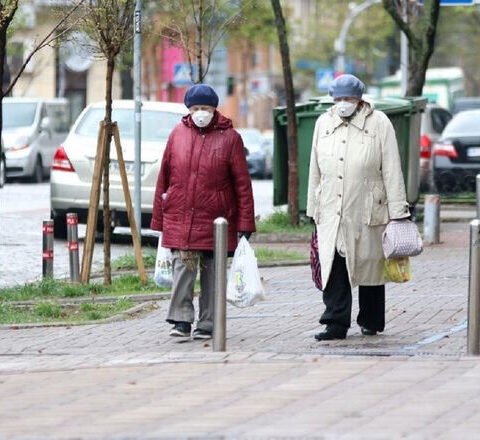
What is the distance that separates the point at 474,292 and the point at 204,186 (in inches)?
81.5

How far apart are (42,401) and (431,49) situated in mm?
15439

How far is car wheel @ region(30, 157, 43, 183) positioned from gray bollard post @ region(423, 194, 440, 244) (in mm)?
19256

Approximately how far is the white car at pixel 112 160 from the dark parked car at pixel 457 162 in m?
6.19

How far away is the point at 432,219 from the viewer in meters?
18.7

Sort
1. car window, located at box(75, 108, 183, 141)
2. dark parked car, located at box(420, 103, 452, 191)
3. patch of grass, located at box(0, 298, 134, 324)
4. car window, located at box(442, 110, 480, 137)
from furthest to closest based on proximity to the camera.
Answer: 1. dark parked car, located at box(420, 103, 452, 191)
2. car window, located at box(442, 110, 480, 137)
3. car window, located at box(75, 108, 183, 141)
4. patch of grass, located at box(0, 298, 134, 324)

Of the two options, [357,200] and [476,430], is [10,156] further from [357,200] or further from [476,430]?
[476,430]

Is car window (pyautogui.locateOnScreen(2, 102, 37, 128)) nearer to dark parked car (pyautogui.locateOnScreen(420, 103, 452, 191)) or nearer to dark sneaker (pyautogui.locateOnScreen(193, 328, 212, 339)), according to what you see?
dark parked car (pyautogui.locateOnScreen(420, 103, 452, 191))

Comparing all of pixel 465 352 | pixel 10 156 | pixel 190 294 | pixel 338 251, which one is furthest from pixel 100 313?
pixel 10 156

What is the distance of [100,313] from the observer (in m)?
12.4

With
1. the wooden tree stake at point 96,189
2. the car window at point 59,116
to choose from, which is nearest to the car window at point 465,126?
the wooden tree stake at point 96,189

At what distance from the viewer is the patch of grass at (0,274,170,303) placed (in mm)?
13512

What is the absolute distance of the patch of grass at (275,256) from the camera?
16.7m

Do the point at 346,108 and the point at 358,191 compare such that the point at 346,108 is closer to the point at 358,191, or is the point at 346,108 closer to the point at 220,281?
the point at 358,191

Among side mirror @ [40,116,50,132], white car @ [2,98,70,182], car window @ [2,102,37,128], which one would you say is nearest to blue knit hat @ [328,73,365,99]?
white car @ [2,98,70,182]
